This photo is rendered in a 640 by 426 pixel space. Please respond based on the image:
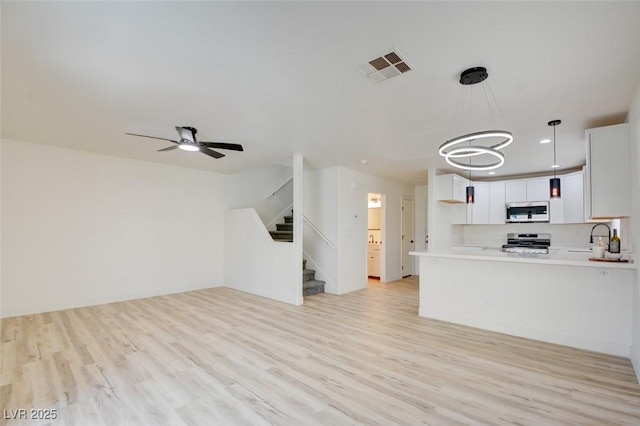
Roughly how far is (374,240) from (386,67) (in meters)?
6.34

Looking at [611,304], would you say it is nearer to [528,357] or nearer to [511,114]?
[528,357]

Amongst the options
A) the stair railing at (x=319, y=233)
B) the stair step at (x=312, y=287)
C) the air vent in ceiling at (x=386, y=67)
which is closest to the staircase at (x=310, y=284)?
the stair step at (x=312, y=287)

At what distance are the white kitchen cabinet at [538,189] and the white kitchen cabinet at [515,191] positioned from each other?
74 millimetres

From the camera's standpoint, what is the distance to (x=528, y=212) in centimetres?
661

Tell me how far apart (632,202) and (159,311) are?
6.44 m

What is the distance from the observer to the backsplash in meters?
6.50

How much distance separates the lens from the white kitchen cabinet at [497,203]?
697 centimetres

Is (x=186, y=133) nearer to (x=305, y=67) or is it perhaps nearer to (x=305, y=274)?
(x=305, y=67)

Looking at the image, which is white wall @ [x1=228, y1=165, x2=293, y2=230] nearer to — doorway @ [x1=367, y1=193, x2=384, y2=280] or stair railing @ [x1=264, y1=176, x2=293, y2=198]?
stair railing @ [x1=264, y1=176, x2=293, y2=198]

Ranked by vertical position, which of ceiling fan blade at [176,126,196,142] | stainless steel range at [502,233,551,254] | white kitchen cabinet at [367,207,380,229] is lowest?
stainless steel range at [502,233,551,254]

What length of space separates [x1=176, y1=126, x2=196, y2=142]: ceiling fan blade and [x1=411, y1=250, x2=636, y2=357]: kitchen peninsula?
3.77 m

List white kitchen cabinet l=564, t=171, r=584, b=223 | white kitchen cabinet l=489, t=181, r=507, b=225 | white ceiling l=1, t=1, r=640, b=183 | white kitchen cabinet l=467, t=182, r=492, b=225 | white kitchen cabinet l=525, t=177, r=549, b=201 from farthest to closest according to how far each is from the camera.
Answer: white kitchen cabinet l=467, t=182, r=492, b=225
white kitchen cabinet l=489, t=181, r=507, b=225
white kitchen cabinet l=525, t=177, r=549, b=201
white kitchen cabinet l=564, t=171, r=584, b=223
white ceiling l=1, t=1, r=640, b=183

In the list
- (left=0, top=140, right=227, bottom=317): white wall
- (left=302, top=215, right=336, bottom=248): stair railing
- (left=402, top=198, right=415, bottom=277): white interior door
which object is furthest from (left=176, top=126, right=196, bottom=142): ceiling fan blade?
(left=402, top=198, right=415, bottom=277): white interior door

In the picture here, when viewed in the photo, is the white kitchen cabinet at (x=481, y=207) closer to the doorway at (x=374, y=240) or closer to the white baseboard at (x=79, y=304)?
the doorway at (x=374, y=240)
